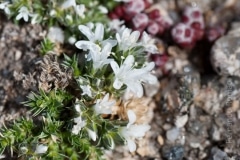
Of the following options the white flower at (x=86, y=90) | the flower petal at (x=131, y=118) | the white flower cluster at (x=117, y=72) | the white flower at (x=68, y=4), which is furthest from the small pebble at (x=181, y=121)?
the white flower at (x=68, y=4)

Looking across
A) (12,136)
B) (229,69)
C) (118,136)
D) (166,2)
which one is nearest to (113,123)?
(118,136)

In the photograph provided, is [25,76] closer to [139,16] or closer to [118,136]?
[118,136]

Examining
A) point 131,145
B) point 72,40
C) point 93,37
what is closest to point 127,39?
point 93,37

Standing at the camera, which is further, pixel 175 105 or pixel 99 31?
pixel 175 105

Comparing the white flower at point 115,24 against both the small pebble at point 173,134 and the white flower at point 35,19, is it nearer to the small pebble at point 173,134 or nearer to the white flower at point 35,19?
the white flower at point 35,19

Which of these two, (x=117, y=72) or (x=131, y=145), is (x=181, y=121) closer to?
(x=131, y=145)

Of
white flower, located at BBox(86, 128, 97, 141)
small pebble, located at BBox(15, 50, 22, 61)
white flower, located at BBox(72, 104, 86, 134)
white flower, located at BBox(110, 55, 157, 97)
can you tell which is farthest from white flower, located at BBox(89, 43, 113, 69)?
small pebble, located at BBox(15, 50, 22, 61)
